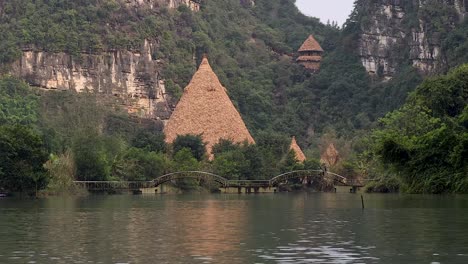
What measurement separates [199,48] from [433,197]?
94672 mm

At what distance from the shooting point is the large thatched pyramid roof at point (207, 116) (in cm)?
11475

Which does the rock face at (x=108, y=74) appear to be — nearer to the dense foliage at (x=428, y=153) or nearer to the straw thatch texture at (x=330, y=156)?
the straw thatch texture at (x=330, y=156)

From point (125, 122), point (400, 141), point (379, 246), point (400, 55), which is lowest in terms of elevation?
point (379, 246)

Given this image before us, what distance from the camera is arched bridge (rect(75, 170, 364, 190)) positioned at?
81938mm

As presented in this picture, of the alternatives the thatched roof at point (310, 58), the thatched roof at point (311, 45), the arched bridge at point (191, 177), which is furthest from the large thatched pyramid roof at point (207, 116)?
the thatched roof at point (310, 58)

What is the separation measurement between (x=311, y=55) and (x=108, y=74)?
33925 mm

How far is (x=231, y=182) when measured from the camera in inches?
3563

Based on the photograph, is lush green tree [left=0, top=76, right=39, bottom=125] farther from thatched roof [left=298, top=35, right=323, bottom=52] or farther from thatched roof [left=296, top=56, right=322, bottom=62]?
thatched roof [left=296, top=56, right=322, bottom=62]

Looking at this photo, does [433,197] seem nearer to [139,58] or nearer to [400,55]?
[139,58]

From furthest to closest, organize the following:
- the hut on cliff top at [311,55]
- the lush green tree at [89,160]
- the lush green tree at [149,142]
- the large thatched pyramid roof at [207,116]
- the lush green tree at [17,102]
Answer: the hut on cliff top at [311,55] → the large thatched pyramid roof at [207,116] → the lush green tree at [17,102] → the lush green tree at [149,142] → the lush green tree at [89,160]

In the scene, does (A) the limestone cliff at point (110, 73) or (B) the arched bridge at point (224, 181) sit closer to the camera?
(B) the arched bridge at point (224, 181)

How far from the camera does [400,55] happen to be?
15250 cm

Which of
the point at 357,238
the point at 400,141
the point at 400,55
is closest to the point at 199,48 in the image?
the point at 400,55

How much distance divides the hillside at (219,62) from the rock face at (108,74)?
11 cm
